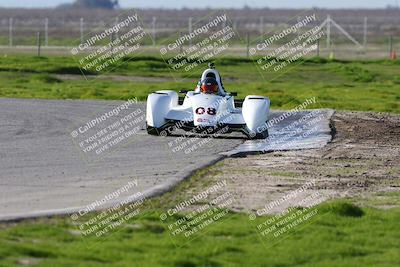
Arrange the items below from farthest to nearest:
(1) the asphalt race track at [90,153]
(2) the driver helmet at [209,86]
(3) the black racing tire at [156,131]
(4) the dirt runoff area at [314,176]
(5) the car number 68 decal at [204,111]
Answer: (2) the driver helmet at [209,86], (3) the black racing tire at [156,131], (5) the car number 68 decal at [204,111], (4) the dirt runoff area at [314,176], (1) the asphalt race track at [90,153]

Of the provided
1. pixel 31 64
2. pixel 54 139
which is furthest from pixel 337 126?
pixel 31 64

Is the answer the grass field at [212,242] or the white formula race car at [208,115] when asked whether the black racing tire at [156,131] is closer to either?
the white formula race car at [208,115]

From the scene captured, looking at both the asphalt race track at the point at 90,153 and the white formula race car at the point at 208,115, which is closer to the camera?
the asphalt race track at the point at 90,153

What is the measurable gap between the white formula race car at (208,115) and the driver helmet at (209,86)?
0.50ft

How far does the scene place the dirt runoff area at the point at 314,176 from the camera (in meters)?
15.0

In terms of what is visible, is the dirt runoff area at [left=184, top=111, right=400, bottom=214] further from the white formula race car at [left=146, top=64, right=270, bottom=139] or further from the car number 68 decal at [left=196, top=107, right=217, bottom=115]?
the car number 68 decal at [left=196, top=107, right=217, bottom=115]

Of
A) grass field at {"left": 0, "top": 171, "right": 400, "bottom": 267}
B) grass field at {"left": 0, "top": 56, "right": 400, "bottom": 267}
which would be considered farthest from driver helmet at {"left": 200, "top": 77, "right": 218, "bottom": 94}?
grass field at {"left": 0, "top": 171, "right": 400, "bottom": 267}

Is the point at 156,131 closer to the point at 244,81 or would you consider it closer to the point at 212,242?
the point at 212,242

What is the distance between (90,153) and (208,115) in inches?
120

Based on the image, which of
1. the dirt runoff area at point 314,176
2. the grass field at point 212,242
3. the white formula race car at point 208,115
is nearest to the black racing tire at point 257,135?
the white formula race car at point 208,115

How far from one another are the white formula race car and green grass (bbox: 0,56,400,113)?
932 cm

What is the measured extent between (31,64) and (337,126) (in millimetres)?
23770

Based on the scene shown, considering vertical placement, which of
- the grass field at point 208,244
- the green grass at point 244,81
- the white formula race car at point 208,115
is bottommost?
the green grass at point 244,81

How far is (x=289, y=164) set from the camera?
61.5 ft
